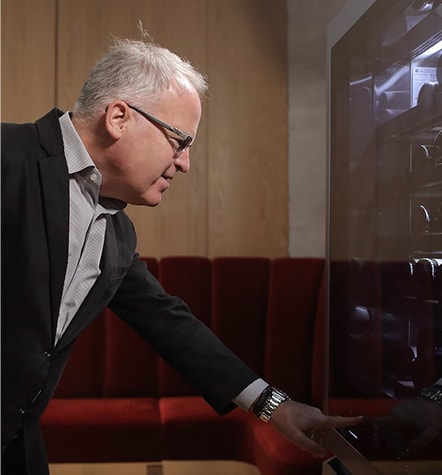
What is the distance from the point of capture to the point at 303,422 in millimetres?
1276

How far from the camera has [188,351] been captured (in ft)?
4.79

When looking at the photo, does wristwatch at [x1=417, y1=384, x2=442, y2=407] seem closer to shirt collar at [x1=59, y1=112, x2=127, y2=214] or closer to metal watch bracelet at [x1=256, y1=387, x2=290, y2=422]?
metal watch bracelet at [x1=256, y1=387, x2=290, y2=422]

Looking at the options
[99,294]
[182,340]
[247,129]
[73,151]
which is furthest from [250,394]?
[247,129]

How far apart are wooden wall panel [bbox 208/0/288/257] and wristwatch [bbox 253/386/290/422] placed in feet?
5.17

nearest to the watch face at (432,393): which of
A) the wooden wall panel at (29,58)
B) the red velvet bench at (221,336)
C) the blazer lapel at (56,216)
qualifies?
the blazer lapel at (56,216)

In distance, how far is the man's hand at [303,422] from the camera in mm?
1254

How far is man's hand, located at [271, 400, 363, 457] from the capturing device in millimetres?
1254

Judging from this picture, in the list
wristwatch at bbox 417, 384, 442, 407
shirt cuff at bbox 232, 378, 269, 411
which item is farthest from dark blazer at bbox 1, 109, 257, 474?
wristwatch at bbox 417, 384, 442, 407

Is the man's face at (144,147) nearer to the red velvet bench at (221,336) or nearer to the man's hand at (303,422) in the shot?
the man's hand at (303,422)

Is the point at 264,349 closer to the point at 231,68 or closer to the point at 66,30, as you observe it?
the point at 231,68

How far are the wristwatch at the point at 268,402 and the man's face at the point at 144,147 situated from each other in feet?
1.51

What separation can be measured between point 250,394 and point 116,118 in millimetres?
615

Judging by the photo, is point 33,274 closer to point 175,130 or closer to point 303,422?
point 175,130

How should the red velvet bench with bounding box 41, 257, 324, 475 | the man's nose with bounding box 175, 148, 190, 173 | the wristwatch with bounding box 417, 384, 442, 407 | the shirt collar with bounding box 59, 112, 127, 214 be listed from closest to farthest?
the wristwatch with bounding box 417, 384, 442, 407 → the shirt collar with bounding box 59, 112, 127, 214 → the man's nose with bounding box 175, 148, 190, 173 → the red velvet bench with bounding box 41, 257, 324, 475
